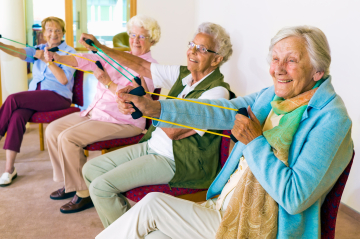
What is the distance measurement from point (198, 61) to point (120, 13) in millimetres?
2770

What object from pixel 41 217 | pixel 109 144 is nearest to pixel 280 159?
pixel 109 144

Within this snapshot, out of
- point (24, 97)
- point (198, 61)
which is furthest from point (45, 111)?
point (198, 61)

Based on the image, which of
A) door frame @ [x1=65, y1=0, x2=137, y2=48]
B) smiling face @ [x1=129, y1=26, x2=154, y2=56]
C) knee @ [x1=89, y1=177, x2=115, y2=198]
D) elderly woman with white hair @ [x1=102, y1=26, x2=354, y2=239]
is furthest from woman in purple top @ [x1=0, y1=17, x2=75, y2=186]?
elderly woman with white hair @ [x1=102, y1=26, x2=354, y2=239]

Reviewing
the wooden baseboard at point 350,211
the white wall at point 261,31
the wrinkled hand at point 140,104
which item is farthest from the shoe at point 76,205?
the wooden baseboard at point 350,211

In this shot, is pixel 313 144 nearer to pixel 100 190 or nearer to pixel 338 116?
pixel 338 116

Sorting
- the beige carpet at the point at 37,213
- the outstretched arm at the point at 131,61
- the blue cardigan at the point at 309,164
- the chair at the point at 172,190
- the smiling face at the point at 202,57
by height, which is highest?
the smiling face at the point at 202,57

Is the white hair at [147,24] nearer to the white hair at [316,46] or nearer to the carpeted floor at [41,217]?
the carpeted floor at [41,217]

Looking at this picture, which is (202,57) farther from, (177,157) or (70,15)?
(70,15)

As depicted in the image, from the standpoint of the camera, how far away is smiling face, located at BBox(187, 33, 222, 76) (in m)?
1.80

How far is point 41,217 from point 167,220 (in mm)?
1364

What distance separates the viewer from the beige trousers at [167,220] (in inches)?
48.1

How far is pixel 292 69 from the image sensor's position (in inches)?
44.4

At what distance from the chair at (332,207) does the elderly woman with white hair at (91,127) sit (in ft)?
4.67

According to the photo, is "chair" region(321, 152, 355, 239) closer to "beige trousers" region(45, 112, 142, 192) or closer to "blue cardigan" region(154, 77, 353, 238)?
"blue cardigan" region(154, 77, 353, 238)
